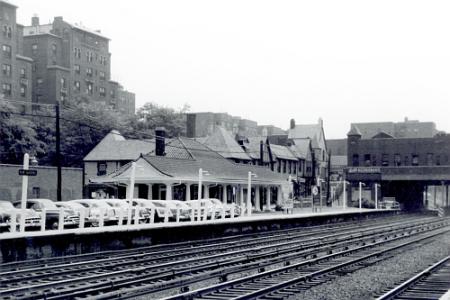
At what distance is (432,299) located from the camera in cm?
1272

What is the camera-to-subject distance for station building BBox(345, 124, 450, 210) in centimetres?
7100

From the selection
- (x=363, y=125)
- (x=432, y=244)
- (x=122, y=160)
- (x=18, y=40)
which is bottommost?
(x=432, y=244)

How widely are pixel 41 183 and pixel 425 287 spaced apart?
34455mm

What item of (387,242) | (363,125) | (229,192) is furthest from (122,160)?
(363,125)

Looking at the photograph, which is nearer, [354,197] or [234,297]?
[234,297]

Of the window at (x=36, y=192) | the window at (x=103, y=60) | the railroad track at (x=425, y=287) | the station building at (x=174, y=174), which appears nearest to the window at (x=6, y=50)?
the window at (x=103, y=60)

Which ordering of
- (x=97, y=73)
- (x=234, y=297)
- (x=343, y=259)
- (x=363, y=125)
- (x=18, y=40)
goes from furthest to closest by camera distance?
(x=363, y=125) < (x=97, y=73) < (x=18, y=40) < (x=343, y=259) < (x=234, y=297)

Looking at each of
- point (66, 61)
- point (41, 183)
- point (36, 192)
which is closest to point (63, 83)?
point (66, 61)

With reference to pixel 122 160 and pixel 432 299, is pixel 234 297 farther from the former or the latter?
pixel 122 160

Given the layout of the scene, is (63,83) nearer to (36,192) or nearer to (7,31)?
(7,31)

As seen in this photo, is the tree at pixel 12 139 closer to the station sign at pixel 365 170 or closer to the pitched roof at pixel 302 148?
the station sign at pixel 365 170

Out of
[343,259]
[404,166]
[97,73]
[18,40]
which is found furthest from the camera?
[97,73]

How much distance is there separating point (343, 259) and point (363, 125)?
4190 inches

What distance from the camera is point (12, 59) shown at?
277 feet
